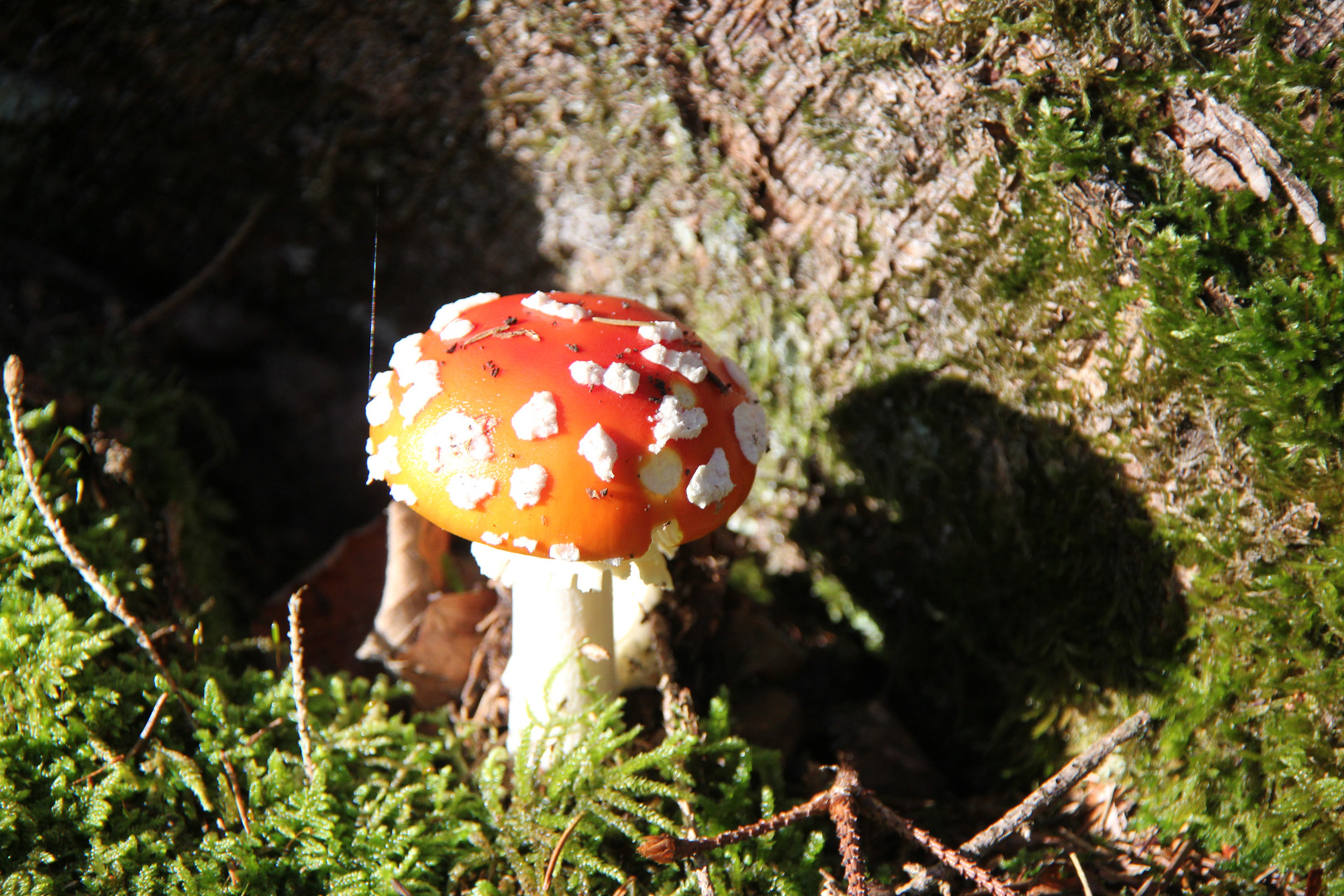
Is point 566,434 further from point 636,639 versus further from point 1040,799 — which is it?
point 1040,799

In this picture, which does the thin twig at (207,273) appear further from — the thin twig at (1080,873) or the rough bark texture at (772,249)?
the thin twig at (1080,873)

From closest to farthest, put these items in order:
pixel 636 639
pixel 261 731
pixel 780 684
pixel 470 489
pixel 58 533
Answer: pixel 470 489, pixel 58 533, pixel 261 731, pixel 636 639, pixel 780 684

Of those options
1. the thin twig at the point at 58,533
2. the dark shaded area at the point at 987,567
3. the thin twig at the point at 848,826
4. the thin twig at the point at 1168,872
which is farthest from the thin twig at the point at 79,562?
the thin twig at the point at 1168,872

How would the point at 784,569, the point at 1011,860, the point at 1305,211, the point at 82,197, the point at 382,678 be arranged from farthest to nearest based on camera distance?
the point at 784,569 < the point at 82,197 < the point at 382,678 < the point at 1011,860 < the point at 1305,211

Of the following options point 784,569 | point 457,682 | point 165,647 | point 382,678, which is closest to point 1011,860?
point 784,569

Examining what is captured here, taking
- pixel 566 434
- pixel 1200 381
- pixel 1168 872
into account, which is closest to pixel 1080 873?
pixel 1168 872

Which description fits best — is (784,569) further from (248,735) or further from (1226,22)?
(1226,22)
